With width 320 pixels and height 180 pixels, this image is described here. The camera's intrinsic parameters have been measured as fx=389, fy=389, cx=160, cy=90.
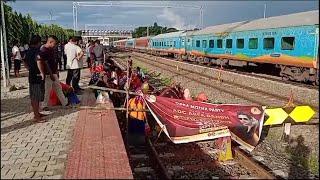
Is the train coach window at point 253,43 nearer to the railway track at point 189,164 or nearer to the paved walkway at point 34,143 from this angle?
the railway track at point 189,164

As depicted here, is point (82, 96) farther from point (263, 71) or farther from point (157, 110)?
point (263, 71)

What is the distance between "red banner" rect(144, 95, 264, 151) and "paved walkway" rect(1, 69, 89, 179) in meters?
1.98

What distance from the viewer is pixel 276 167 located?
7.05 metres

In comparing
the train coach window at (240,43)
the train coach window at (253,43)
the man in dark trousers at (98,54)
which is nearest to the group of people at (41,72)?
the man in dark trousers at (98,54)

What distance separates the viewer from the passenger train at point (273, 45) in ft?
50.0

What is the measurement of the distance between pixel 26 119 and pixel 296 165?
5.70 metres

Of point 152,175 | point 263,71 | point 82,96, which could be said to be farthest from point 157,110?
point 263,71

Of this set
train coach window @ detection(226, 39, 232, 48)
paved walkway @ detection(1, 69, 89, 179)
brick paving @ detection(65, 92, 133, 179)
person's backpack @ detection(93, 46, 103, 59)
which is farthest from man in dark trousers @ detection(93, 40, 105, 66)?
train coach window @ detection(226, 39, 232, 48)

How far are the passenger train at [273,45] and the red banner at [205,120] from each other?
7.87m

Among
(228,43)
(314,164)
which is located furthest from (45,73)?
(228,43)

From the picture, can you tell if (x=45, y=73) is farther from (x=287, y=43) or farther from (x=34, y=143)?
(x=287, y=43)

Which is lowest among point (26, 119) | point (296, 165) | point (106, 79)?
point (296, 165)

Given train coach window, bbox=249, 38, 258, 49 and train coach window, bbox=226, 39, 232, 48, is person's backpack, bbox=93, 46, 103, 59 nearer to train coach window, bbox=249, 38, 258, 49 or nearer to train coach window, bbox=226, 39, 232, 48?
train coach window, bbox=249, 38, 258, 49

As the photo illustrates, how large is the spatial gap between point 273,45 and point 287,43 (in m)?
1.39
